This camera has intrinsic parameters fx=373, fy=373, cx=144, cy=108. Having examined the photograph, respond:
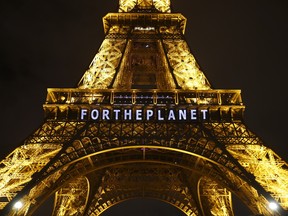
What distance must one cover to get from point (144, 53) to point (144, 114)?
9290mm

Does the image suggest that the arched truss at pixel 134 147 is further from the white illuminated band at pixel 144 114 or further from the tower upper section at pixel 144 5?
the tower upper section at pixel 144 5

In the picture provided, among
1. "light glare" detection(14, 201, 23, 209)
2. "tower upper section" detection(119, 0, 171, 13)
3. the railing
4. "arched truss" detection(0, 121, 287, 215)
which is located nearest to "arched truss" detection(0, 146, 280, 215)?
"arched truss" detection(0, 121, 287, 215)

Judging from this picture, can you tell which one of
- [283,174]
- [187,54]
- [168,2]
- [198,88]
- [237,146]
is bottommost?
[283,174]

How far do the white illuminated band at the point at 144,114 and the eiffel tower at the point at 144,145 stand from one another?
47 mm

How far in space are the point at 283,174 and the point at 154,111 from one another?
6.34 metres

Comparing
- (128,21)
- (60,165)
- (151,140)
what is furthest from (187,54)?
(60,165)

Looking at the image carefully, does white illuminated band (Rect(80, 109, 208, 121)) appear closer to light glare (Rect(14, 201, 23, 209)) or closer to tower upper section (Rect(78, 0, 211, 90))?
tower upper section (Rect(78, 0, 211, 90))

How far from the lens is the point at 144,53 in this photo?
85.6 ft

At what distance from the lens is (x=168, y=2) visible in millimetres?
27422

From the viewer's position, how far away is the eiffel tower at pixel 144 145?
50.9ft

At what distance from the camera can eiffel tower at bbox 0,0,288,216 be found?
1552 cm

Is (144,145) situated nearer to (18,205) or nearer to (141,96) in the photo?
(141,96)

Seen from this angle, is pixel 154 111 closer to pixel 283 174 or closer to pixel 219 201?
pixel 283 174

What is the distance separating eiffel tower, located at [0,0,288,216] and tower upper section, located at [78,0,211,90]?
10 cm
